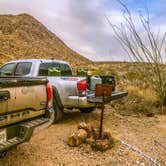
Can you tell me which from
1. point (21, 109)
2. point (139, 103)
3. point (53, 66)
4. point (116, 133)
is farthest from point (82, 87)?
point (139, 103)

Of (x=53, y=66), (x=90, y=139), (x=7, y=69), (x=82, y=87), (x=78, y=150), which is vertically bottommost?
(x=78, y=150)

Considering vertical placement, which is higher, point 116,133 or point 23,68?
point 23,68

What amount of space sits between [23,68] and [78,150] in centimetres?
321

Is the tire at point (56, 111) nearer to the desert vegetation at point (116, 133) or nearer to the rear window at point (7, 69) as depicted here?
the desert vegetation at point (116, 133)

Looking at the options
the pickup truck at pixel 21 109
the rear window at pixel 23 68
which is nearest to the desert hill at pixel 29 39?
the rear window at pixel 23 68

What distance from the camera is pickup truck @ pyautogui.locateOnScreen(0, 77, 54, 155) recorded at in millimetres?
3641

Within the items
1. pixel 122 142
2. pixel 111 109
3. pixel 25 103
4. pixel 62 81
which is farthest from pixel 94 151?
pixel 111 109

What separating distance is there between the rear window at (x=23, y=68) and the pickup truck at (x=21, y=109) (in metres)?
2.95

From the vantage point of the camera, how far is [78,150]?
5176 mm

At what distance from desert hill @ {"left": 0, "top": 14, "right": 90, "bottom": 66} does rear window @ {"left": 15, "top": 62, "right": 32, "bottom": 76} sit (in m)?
28.4

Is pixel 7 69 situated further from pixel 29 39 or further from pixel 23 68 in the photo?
pixel 29 39

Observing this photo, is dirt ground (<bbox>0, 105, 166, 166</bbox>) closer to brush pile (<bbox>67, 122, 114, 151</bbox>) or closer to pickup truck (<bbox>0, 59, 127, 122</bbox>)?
brush pile (<bbox>67, 122, 114, 151</bbox>)

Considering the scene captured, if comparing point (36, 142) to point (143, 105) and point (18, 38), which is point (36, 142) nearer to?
point (143, 105)

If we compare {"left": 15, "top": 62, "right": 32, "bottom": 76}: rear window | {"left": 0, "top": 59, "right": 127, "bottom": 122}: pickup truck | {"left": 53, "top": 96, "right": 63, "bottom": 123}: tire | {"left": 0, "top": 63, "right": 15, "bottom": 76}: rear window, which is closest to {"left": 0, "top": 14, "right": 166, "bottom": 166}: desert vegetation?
{"left": 53, "top": 96, "right": 63, "bottom": 123}: tire
